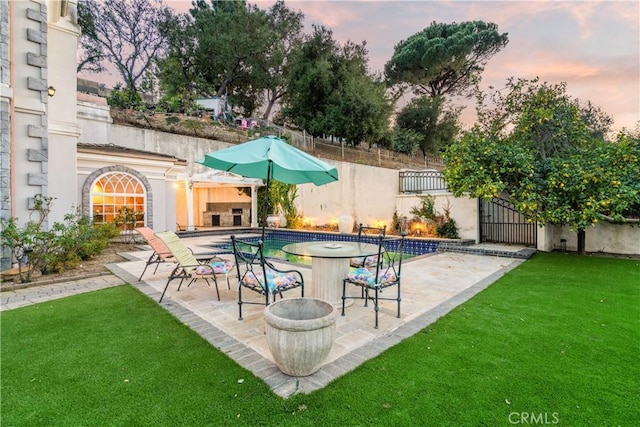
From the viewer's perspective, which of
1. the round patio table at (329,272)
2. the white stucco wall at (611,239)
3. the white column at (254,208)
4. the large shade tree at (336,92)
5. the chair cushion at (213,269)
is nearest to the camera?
the round patio table at (329,272)

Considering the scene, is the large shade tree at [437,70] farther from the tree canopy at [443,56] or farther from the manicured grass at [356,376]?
the manicured grass at [356,376]

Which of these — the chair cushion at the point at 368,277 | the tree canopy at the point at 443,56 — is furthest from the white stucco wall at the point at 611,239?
the tree canopy at the point at 443,56

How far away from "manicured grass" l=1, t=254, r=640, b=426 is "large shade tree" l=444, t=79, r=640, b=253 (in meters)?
4.11

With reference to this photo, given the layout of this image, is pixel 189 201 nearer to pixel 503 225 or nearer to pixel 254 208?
pixel 254 208

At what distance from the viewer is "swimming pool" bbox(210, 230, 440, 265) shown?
10.3m

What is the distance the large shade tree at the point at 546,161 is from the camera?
285 inches

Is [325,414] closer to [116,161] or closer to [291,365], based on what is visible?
[291,365]

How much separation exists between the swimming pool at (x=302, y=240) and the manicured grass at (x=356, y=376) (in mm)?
5370

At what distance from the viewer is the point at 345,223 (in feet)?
45.9

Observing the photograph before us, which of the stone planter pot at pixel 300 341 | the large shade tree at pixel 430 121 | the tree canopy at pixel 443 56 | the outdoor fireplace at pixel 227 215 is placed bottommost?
the stone planter pot at pixel 300 341

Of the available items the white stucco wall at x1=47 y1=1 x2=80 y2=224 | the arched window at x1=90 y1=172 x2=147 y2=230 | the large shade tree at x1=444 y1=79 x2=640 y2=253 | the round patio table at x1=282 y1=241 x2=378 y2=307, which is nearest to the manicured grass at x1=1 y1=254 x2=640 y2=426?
the round patio table at x1=282 y1=241 x2=378 y2=307

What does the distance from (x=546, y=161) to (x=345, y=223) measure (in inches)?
306

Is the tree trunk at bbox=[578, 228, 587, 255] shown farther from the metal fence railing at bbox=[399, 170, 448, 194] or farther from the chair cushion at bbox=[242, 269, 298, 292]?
the chair cushion at bbox=[242, 269, 298, 292]

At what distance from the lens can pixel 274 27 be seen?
26.1 meters
